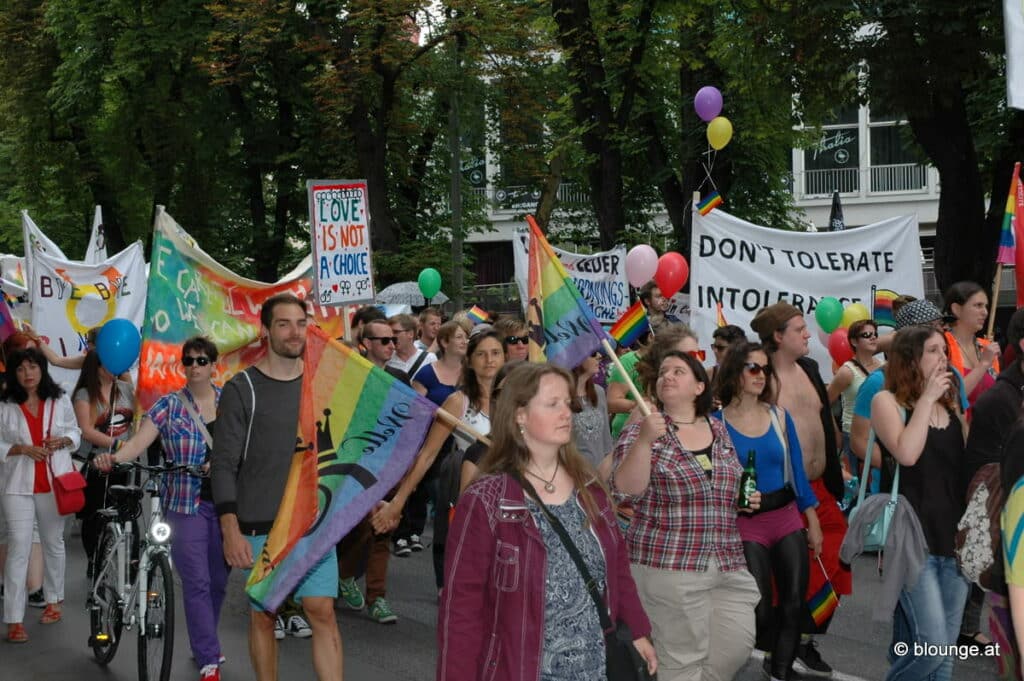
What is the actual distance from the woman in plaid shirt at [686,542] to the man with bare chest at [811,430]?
5.24 ft

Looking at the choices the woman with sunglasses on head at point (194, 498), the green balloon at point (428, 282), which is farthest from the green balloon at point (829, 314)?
the green balloon at point (428, 282)

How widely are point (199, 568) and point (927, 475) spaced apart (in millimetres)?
3527

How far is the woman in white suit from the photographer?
29.3 feet

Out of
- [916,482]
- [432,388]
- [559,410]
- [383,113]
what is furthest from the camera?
[383,113]

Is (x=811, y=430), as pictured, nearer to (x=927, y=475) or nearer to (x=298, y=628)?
(x=927, y=475)

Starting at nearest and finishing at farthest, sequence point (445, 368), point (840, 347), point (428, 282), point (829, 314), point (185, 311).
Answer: point (185, 311)
point (445, 368)
point (829, 314)
point (840, 347)
point (428, 282)

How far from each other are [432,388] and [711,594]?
4521 millimetres

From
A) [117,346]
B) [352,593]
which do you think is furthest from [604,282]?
[117,346]

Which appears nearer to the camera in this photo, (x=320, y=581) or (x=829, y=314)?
(x=320, y=581)

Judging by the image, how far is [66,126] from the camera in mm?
34719

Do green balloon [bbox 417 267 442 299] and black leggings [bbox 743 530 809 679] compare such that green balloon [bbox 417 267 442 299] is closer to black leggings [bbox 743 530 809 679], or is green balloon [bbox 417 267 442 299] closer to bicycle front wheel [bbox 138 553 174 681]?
bicycle front wheel [bbox 138 553 174 681]

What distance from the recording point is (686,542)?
5836mm

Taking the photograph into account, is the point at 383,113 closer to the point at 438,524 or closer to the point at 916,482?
the point at 438,524

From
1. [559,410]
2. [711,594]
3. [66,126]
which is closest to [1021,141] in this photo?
[711,594]
